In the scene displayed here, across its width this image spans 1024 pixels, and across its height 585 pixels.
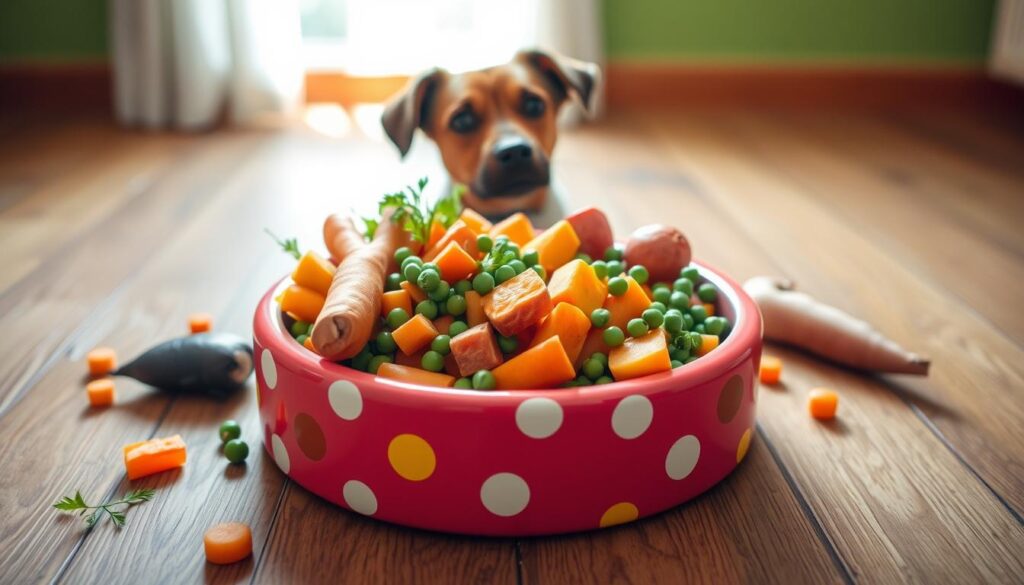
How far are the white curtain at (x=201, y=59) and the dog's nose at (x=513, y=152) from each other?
1763 mm

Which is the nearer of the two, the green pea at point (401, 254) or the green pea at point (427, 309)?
the green pea at point (427, 309)

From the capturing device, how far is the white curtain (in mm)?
3236

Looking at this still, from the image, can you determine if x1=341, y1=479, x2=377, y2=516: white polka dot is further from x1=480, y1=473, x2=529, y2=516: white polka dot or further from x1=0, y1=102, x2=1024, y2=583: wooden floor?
x1=480, y1=473, x2=529, y2=516: white polka dot

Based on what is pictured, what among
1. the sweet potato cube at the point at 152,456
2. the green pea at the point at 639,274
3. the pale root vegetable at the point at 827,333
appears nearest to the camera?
the sweet potato cube at the point at 152,456

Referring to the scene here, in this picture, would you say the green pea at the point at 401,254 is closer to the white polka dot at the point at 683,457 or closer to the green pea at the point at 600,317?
the green pea at the point at 600,317

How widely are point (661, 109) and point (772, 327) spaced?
205cm

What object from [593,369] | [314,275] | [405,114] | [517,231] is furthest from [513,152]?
[593,369]

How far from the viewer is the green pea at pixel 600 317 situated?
48.3 inches

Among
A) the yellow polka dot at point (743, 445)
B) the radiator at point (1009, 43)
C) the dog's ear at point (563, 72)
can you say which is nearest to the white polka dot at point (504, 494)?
the yellow polka dot at point (743, 445)

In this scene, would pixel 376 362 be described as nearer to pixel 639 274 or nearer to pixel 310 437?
pixel 310 437

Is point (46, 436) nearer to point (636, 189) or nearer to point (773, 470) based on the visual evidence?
point (773, 470)

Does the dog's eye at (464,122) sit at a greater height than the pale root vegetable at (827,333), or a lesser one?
greater

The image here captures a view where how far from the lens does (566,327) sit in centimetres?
120

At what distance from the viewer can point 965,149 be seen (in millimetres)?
3051
